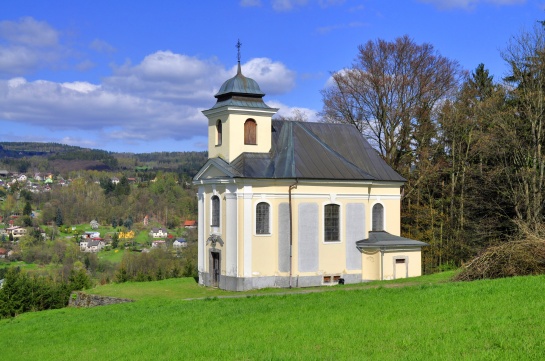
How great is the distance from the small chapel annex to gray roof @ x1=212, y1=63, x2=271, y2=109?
1.9 inches

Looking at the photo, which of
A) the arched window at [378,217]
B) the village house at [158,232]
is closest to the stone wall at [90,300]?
the arched window at [378,217]

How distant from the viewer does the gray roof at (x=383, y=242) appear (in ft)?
102

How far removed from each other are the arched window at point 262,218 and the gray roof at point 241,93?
4.79 meters

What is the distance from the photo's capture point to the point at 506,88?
34.5 meters

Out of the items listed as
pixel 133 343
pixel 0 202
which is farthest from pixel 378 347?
pixel 0 202

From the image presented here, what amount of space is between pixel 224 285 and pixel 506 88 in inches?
698

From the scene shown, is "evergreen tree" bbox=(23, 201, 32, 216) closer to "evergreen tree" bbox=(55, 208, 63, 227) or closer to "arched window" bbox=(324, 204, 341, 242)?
"evergreen tree" bbox=(55, 208, 63, 227)

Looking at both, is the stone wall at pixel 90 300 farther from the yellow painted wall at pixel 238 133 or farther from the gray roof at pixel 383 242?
the gray roof at pixel 383 242

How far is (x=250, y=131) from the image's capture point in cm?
3142

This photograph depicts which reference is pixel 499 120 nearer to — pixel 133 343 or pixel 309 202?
pixel 309 202

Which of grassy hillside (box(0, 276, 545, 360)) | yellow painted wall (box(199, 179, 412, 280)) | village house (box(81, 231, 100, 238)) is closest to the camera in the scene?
grassy hillside (box(0, 276, 545, 360))

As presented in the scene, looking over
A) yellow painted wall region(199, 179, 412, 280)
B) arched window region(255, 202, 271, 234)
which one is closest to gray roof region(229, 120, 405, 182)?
yellow painted wall region(199, 179, 412, 280)

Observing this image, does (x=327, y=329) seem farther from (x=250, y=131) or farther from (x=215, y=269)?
(x=250, y=131)

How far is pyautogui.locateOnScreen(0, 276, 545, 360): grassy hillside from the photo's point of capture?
1054 cm
